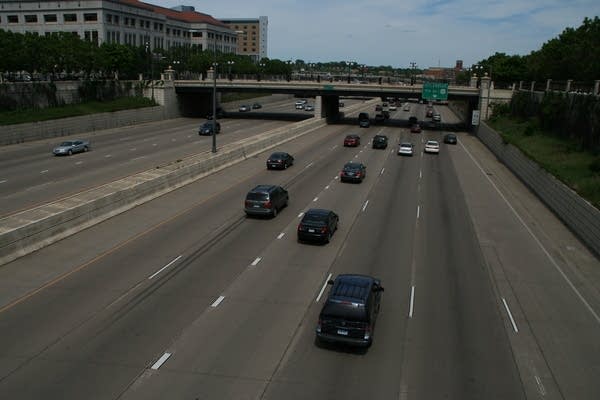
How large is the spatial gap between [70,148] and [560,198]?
40.0 metres

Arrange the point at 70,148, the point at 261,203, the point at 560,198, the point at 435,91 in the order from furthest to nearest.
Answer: the point at 435,91 → the point at 70,148 → the point at 560,198 → the point at 261,203

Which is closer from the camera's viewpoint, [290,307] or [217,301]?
[290,307]

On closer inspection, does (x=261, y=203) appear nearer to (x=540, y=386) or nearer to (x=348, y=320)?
(x=348, y=320)

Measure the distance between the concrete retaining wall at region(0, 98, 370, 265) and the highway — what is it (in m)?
0.64

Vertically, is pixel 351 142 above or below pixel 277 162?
below

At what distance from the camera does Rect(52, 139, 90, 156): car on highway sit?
156 ft

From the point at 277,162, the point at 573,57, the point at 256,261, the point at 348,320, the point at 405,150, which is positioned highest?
the point at 573,57

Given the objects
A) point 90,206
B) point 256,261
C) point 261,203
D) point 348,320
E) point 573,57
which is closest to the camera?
point 348,320

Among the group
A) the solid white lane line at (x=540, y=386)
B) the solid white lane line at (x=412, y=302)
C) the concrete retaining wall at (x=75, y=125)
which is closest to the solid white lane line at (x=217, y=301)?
the solid white lane line at (x=412, y=302)

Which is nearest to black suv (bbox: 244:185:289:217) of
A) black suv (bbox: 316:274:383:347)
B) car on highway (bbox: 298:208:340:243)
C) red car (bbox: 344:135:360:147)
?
car on highway (bbox: 298:208:340:243)

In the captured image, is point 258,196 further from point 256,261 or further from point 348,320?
point 348,320

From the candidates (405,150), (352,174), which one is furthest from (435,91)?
(352,174)

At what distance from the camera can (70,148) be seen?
4812 cm

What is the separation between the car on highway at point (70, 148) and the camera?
4750 centimetres
